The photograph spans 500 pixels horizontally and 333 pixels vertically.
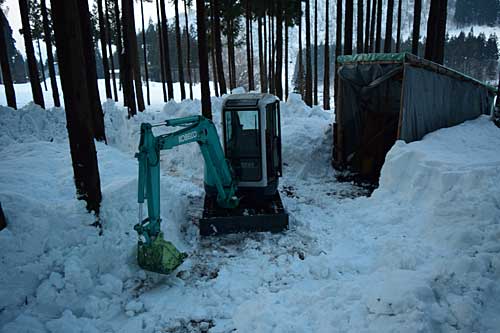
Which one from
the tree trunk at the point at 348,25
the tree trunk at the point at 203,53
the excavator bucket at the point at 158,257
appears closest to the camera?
the excavator bucket at the point at 158,257

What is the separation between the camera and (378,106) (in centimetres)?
1191

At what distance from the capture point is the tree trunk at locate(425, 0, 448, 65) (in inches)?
539

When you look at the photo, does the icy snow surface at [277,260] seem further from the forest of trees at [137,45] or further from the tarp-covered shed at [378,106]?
the tarp-covered shed at [378,106]

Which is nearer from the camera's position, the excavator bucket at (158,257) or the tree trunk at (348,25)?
the excavator bucket at (158,257)

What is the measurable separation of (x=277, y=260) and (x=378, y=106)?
738 cm

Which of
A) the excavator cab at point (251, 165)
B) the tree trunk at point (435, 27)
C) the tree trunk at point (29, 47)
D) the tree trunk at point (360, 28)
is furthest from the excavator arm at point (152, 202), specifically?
the tree trunk at point (360, 28)

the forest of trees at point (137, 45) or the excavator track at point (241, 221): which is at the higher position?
the forest of trees at point (137, 45)

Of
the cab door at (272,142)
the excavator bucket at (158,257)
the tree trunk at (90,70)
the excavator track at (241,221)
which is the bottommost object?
the excavator track at (241,221)

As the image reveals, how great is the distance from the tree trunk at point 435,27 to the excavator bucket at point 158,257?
40.8 feet

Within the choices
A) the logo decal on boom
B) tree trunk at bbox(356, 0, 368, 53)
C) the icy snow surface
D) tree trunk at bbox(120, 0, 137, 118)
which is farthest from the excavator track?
tree trunk at bbox(356, 0, 368, 53)

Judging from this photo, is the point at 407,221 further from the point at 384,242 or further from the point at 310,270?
the point at 310,270

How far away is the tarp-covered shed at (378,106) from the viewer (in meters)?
10.9

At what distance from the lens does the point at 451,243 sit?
5.82 metres

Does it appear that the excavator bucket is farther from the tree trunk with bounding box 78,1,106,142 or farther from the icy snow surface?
the tree trunk with bounding box 78,1,106,142
